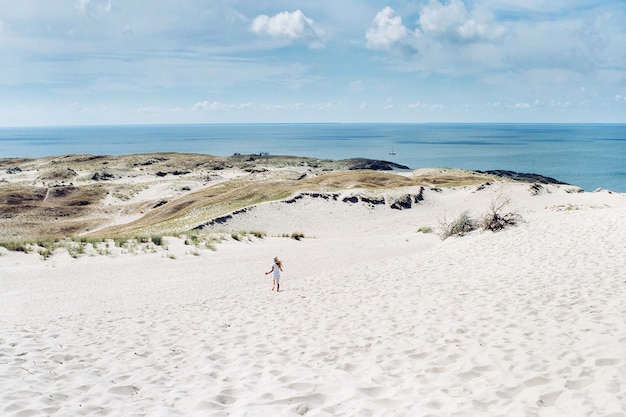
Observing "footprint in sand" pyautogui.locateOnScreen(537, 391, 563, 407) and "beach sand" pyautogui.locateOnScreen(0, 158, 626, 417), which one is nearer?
"footprint in sand" pyautogui.locateOnScreen(537, 391, 563, 407)

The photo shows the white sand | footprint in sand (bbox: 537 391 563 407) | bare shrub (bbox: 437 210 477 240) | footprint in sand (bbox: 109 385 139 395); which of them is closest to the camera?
footprint in sand (bbox: 537 391 563 407)

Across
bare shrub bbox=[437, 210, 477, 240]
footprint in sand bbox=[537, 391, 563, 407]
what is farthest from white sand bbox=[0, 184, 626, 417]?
bare shrub bbox=[437, 210, 477, 240]

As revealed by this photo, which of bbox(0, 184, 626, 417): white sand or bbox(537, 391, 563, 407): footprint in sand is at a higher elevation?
bbox(537, 391, 563, 407): footprint in sand

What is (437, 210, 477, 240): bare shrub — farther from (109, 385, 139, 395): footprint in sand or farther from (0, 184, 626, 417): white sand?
(109, 385, 139, 395): footprint in sand

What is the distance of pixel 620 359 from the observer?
20.1 ft

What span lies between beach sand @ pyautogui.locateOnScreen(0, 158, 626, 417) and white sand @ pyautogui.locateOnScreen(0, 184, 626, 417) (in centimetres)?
3

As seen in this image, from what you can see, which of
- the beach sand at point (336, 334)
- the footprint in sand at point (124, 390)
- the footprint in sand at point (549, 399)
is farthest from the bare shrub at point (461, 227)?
the footprint in sand at point (124, 390)

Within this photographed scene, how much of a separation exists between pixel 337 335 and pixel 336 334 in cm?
6

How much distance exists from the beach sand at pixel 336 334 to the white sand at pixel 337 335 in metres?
0.03

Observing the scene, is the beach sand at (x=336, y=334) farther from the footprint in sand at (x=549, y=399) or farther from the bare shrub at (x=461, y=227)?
the bare shrub at (x=461, y=227)

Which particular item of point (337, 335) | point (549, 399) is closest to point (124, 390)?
point (337, 335)

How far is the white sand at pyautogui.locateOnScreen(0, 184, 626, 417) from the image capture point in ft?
18.4

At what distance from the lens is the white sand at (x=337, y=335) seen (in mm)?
5594

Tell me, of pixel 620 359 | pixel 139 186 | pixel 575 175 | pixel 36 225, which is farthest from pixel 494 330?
pixel 575 175
